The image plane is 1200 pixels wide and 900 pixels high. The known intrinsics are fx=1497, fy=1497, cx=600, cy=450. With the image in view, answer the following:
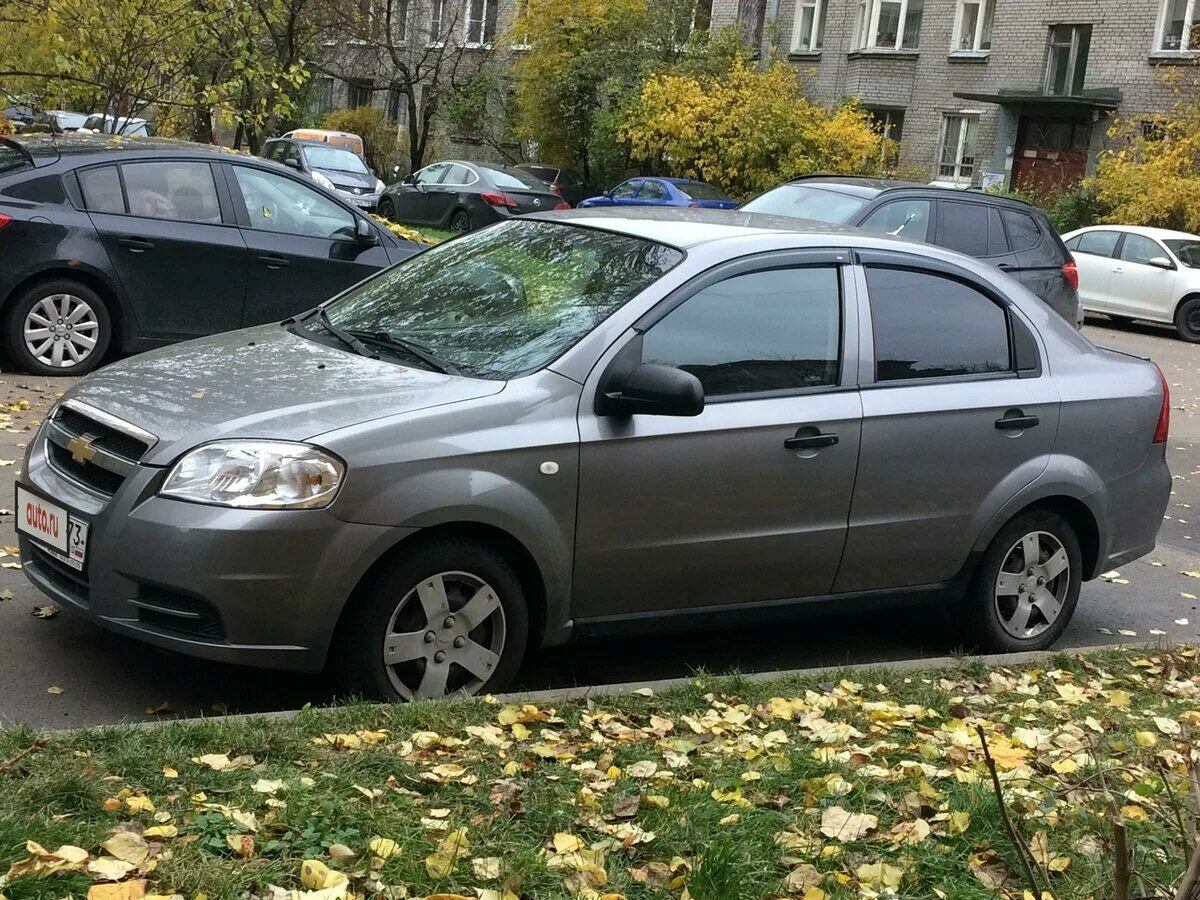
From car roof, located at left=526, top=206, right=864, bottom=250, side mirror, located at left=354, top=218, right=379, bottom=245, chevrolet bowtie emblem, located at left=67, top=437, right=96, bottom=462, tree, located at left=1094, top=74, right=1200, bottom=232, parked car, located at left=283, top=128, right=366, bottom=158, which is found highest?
tree, located at left=1094, top=74, right=1200, bottom=232

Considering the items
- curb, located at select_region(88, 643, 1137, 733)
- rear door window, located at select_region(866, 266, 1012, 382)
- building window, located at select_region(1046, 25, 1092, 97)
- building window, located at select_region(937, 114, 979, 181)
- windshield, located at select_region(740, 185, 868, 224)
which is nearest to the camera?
curb, located at select_region(88, 643, 1137, 733)

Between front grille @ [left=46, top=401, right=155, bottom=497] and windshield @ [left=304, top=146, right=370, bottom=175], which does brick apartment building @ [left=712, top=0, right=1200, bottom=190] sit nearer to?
windshield @ [left=304, top=146, right=370, bottom=175]

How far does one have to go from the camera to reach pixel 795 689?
5203 mm

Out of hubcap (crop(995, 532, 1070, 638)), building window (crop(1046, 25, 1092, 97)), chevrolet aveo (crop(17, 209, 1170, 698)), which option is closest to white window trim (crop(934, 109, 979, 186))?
building window (crop(1046, 25, 1092, 97))

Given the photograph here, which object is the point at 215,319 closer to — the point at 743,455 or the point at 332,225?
the point at 332,225

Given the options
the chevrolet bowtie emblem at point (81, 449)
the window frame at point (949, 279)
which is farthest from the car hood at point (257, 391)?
the window frame at point (949, 279)

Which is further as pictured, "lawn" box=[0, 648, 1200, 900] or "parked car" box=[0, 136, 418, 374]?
"parked car" box=[0, 136, 418, 374]

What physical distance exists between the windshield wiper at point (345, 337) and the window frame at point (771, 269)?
36.3 inches

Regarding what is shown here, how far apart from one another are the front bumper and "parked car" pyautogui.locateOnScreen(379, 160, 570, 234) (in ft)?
75.6

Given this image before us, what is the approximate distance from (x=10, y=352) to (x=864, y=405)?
658 centimetres

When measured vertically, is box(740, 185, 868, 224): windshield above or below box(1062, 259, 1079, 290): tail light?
above

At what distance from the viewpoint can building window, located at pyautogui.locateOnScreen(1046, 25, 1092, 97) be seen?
111 ft

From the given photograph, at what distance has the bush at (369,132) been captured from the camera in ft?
156

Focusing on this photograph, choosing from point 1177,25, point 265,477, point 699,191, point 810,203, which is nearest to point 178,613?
point 265,477
